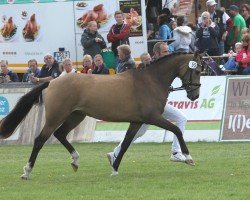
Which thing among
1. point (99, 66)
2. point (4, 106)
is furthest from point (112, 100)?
point (4, 106)

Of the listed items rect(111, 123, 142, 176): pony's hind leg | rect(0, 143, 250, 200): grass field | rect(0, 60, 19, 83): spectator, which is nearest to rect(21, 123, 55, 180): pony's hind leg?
rect(0, 143, 250, 200): grass field

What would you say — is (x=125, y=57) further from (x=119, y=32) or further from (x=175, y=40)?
(x=119, y=32)

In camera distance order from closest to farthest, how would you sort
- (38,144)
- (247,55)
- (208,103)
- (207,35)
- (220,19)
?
(38,144) < (208,103) < (247,55) < (207,35) < (220,19)

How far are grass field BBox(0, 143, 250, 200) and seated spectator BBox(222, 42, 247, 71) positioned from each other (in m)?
2.97

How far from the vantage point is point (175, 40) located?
21.6 metres

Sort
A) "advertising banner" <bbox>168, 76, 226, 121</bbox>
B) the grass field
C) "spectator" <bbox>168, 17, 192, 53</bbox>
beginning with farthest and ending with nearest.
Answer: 1. "spectator" <bbox>168, 17, 192, 53</bbox>
2. "advertising banner" <bbox>168, 76, 226, 121</bbox>
3. the grass field

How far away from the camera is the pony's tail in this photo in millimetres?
14164

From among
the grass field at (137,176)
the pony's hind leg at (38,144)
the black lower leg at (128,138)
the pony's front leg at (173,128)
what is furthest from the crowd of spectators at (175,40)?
the pony's hind leg at (38,144)

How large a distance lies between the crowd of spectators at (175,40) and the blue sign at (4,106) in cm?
84

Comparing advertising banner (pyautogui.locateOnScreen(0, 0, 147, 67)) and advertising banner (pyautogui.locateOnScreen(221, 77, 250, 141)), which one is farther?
advertising banner (pyautogui.locateOnScreen(0, 0, 147, 67))

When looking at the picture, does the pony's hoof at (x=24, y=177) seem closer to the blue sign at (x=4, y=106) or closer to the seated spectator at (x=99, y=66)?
the seated spectator at (x=99, y=66)

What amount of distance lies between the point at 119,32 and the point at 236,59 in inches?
129

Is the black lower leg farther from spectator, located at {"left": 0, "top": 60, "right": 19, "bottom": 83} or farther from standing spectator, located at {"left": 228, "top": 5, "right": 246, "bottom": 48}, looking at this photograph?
standing spectator, located at {"left": 228, "top": 5, "right": 246, "bottom": 48}

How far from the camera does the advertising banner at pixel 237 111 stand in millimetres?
19438
